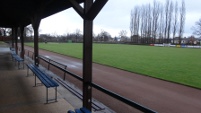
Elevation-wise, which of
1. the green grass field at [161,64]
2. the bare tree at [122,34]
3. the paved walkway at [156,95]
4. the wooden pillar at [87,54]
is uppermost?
the bare tree at [122,34]

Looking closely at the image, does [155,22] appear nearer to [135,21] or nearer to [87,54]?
[135,21]

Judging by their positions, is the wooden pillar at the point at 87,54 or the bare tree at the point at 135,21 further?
the bare tree at the point at 135,21

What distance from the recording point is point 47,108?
492 centimetres

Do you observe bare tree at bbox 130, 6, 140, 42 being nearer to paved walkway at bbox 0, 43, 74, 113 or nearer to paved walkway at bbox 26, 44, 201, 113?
paved walkway at bbox 26, 44, 201, 113

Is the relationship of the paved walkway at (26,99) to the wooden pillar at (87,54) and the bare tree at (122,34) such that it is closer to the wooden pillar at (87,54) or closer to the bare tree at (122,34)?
the wooden pillar at (87,54)

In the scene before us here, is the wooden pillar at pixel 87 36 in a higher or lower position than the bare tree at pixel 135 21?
lower

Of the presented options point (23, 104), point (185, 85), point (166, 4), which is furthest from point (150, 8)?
point (23, 104)

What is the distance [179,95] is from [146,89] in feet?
3.85

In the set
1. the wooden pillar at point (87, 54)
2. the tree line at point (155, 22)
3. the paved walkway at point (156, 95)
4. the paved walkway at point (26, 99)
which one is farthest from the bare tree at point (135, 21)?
the wooden pillar at point (87, 54)

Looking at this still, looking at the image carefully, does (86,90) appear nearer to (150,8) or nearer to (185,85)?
(185,85)

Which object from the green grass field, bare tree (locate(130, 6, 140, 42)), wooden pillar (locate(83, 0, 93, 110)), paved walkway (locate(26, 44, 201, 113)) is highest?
bare tree (locate(130, 6, 140, 42))

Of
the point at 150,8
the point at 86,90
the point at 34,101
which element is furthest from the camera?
the point at 150,8

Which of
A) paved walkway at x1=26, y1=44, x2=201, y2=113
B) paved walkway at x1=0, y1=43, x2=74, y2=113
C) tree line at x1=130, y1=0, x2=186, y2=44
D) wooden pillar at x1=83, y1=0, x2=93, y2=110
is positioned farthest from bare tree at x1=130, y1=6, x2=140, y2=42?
wooden pillar at x1=83, y1=0, x2=93, y2=110

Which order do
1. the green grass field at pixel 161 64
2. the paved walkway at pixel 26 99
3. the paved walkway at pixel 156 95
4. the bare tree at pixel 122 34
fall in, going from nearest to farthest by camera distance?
the paved walkway at pixel 26 99 < the paved walkway at pixel 156 95 < the green grass field at pixel 161 64 < the bare tree at pixel 122 34
